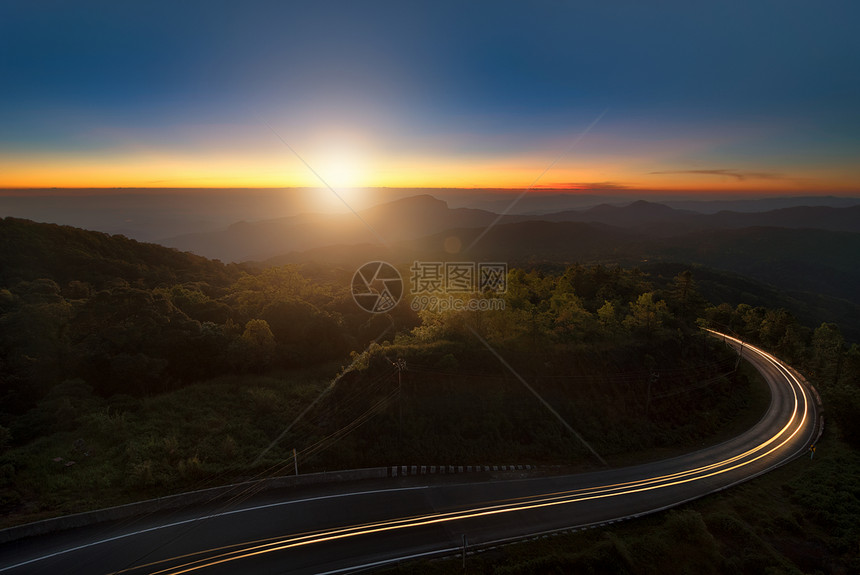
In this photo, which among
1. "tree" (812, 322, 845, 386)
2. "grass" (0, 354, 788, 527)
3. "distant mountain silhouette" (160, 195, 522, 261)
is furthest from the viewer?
"distant mountain silhouette" (160, 195, 522, 261)

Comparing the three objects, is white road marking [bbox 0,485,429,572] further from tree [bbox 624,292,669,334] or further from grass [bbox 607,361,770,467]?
tree [bbox 624,292,669,334]

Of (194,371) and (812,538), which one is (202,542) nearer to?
(194,371)

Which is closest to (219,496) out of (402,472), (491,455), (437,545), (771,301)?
(402,472)

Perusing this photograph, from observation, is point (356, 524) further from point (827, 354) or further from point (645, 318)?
point (827, 354)

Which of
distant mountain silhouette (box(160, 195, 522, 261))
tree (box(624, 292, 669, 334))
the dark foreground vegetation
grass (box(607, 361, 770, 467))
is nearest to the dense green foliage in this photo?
the dark foreground vegetation

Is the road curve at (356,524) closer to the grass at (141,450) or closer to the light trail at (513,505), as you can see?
the light trail at (513,505)

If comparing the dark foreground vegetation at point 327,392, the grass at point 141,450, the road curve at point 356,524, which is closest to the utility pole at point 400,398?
the dark foreground vegetation at point 327,392

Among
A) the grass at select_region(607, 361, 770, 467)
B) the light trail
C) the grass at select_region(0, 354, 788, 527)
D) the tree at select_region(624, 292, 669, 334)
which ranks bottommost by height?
the grass at select_region(607, 361, 770, 467)
